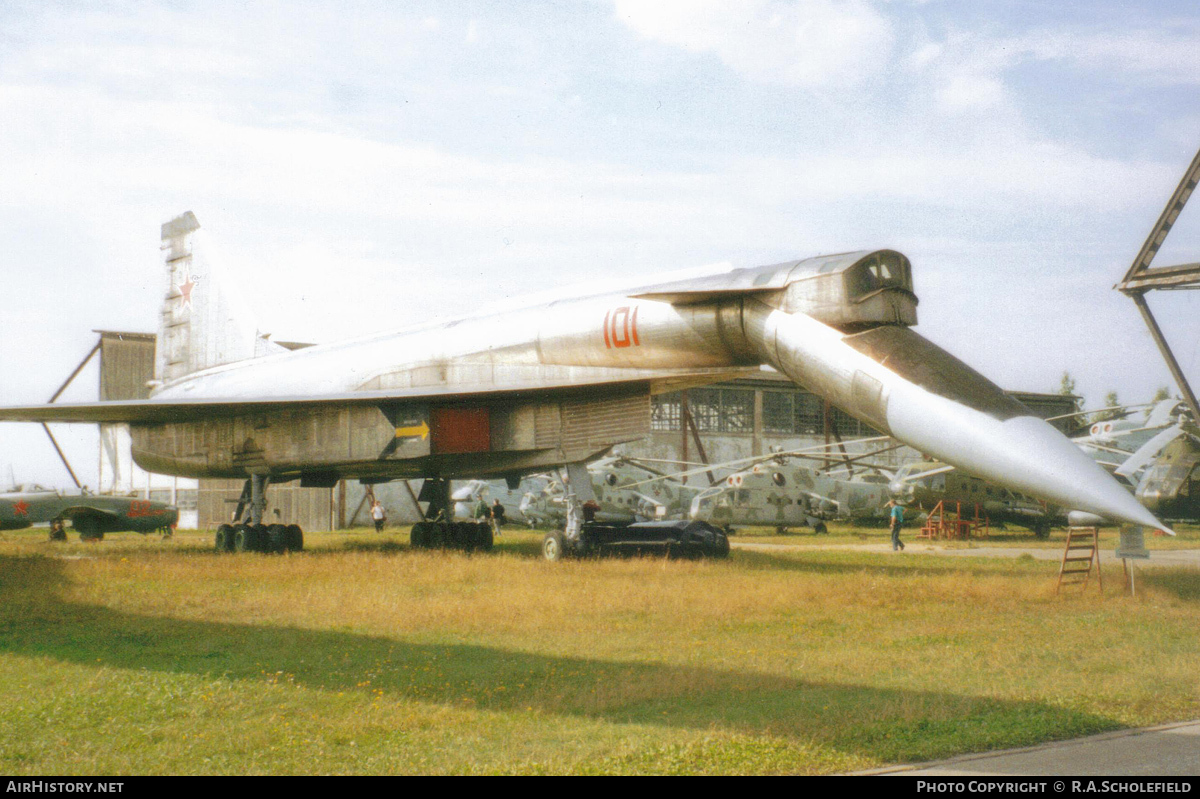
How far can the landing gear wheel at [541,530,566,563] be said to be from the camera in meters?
16.6

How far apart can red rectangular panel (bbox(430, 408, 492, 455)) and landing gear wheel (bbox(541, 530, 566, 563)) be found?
1926mm

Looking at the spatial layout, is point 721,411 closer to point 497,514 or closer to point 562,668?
point 497,514

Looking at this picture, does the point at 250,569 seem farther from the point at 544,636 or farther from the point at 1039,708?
the point at 1039,708

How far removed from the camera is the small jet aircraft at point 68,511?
27.6 meters

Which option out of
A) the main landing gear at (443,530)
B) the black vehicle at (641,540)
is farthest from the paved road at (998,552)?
the main landing gear at (443,530)

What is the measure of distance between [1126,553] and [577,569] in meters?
7.84

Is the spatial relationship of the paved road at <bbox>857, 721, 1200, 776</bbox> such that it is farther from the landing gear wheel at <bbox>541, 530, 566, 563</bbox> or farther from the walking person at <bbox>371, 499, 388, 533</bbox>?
the walking person at <bbox>371, 499, 388, 533</bbox>

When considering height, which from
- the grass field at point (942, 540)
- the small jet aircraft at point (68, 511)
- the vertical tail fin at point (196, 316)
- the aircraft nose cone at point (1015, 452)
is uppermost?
the vertical tail fin at point (196, 316)

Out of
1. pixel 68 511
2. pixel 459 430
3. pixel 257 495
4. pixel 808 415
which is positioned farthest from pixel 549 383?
pixel 808 415

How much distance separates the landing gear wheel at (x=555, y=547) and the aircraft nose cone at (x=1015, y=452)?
7.32m

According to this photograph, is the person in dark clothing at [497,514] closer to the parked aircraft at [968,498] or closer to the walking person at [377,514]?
the walking person at [377,514]

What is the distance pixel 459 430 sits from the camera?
1689 cm

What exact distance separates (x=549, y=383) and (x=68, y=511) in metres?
18.8

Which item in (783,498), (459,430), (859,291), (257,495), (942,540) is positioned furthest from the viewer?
(783,498)
